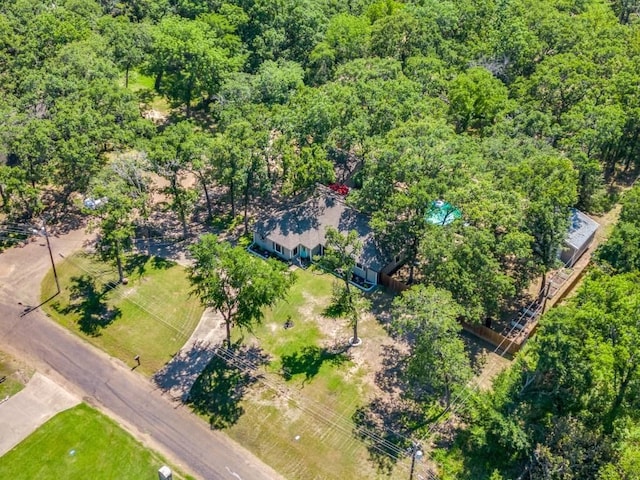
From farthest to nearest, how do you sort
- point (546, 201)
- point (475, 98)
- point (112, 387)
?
1. point (475, 98)
2. point (546, 201)
3. point (112, 387)

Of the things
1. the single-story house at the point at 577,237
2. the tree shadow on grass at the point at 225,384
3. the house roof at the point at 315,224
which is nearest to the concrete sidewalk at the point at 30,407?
the tree shadow on grass at the point at 225,384

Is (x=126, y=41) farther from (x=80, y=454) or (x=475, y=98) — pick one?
(x=80, y=454)

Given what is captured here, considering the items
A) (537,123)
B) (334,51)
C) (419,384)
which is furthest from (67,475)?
(334,51)

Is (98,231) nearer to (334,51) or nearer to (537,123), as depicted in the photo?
(334,51)

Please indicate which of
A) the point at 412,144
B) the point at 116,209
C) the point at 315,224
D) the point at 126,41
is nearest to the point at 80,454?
the point at 116,209

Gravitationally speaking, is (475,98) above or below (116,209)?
above
